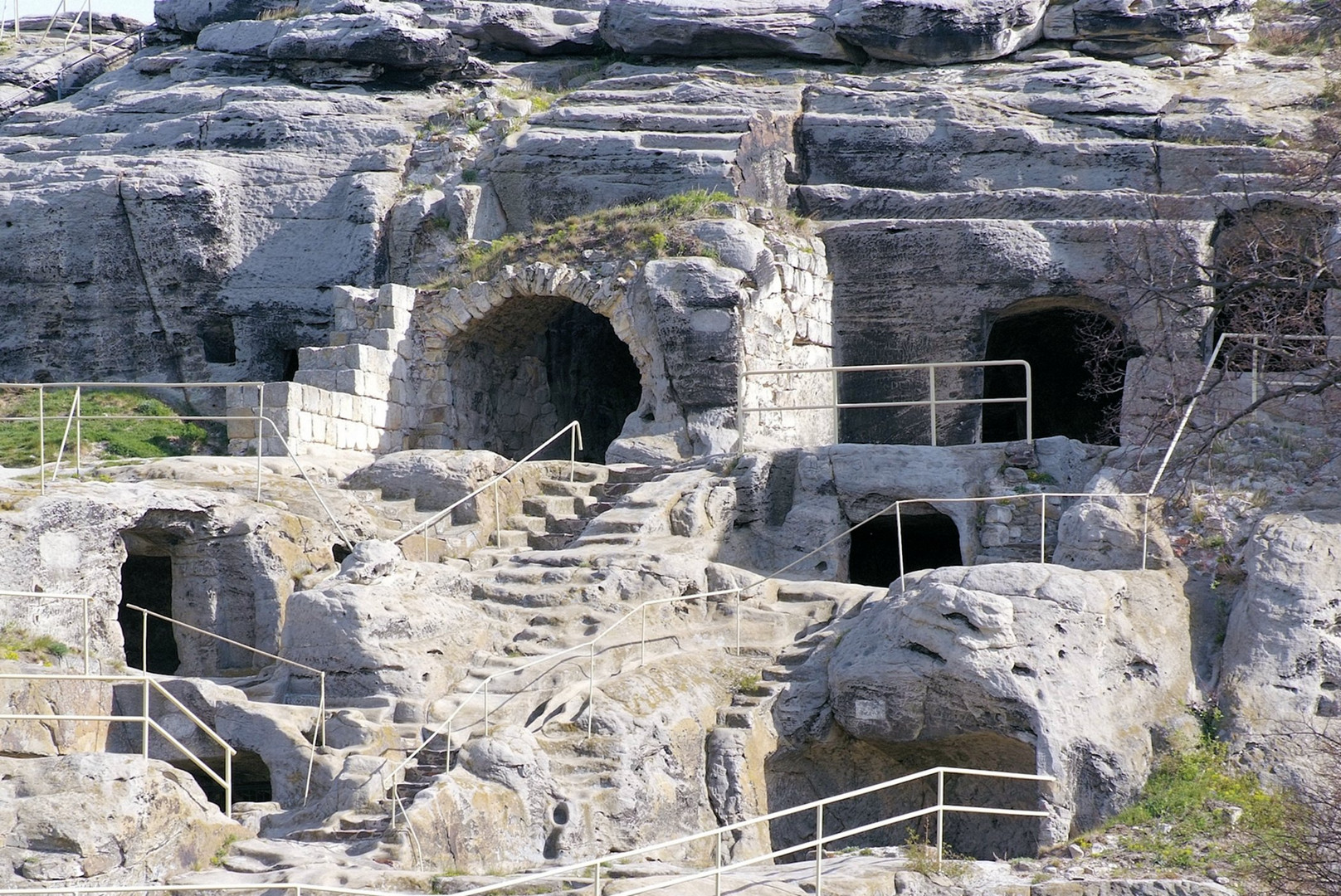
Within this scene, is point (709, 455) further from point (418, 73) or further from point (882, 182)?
point (418, 73)

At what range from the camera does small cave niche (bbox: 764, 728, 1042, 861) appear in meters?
14.2

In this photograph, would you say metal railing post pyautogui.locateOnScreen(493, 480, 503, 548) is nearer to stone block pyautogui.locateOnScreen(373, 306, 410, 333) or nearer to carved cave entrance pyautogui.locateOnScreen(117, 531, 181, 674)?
carved cave entrance pyautogui.locateOnScreen(117, 531, 181, 674)

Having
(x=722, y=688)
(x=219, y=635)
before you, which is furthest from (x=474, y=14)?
(x=722, y=688)

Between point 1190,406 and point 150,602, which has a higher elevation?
point 1190,406

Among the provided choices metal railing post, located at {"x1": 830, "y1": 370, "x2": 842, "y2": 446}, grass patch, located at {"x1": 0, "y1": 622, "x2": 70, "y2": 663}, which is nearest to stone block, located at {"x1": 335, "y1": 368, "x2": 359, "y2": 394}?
metal railing post, located at {"x1": 830, "y1": 370, "x2": 842, "y2": 446}

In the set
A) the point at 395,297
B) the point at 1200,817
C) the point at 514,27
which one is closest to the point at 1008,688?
the point at 1200,817

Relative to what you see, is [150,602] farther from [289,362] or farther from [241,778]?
[241,778]

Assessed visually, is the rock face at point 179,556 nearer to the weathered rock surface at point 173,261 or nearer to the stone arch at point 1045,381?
the weathered rock surface at point 173,261

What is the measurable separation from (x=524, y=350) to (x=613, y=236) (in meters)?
2.84

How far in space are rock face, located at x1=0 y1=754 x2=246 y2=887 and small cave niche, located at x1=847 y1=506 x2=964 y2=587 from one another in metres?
9.49

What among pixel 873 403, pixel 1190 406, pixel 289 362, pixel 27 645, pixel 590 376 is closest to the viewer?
pixel 27 645

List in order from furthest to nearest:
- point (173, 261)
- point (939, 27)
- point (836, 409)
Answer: point (939, 27)
point (173, 261)
point (836, 409)

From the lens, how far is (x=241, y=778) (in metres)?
15.2

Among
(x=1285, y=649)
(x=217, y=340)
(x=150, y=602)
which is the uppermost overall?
(x=217, y=340)
